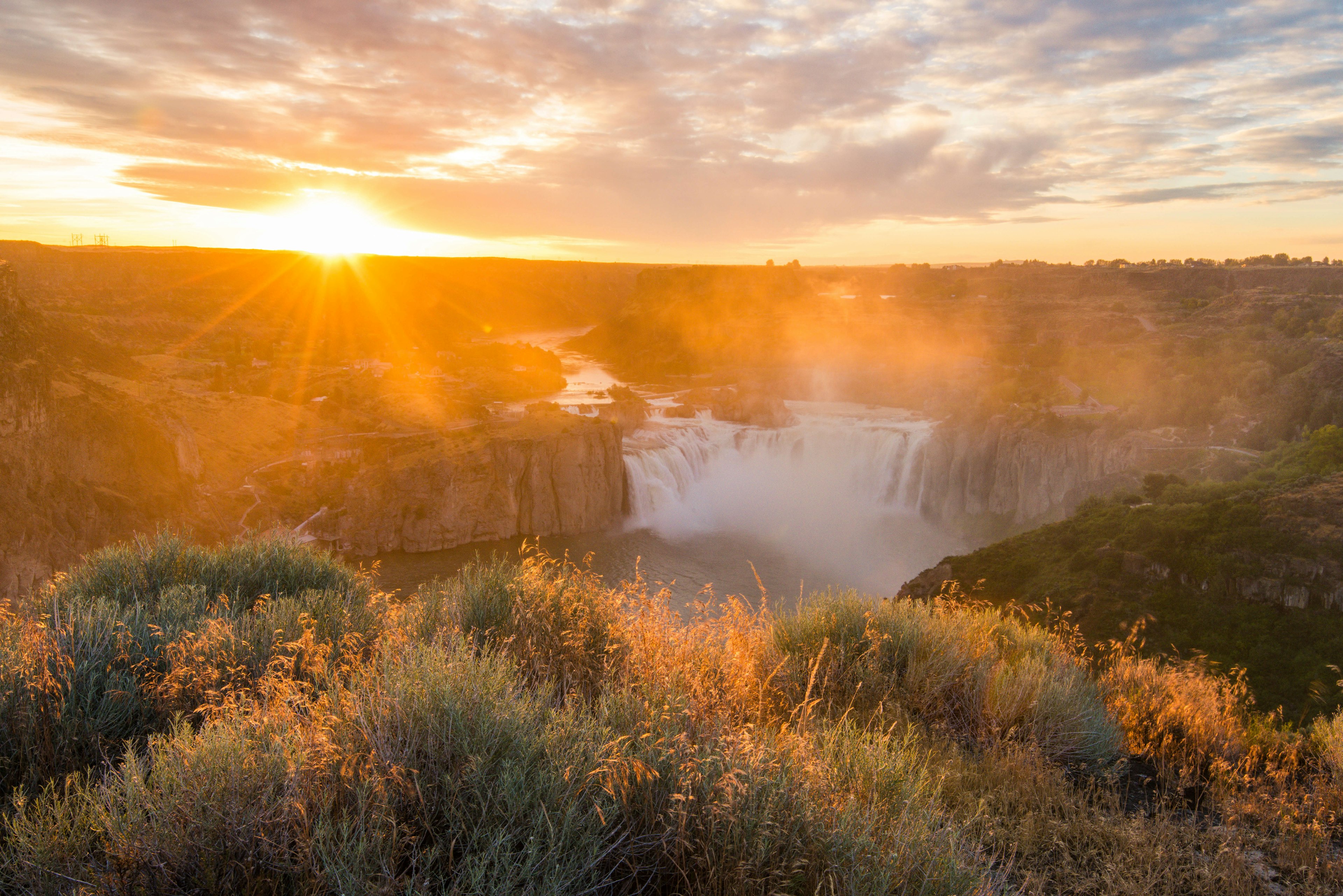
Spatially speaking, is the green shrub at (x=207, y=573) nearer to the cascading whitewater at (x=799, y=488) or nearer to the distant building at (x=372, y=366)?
the cascading whitewater at (x=799, y=488)

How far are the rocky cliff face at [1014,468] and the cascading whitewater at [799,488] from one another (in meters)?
1.10

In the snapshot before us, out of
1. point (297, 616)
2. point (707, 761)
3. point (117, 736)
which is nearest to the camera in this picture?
point (707, 761)

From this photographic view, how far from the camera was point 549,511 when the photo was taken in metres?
27.0

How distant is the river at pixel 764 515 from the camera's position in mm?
23469

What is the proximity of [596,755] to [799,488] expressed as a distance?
2974cm

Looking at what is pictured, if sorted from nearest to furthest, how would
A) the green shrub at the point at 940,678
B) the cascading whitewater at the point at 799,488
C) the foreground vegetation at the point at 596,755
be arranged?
1. the foreground vegetation at the point at 596,755
2. the green shrub at the point at 940,678
3. the cascading whitewater at the point at 799,488

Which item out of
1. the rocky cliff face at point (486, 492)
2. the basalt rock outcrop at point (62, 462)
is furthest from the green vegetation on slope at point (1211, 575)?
the basalt rock outcrop at point (62, 462)

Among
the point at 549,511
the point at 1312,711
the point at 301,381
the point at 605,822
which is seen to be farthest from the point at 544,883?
the point at 301,381

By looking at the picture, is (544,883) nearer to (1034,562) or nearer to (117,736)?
(117,736)

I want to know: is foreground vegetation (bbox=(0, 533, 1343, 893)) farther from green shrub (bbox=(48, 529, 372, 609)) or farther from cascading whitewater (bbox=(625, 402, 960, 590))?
cascading whitewater (bbox=(625, 402, 960, 590))

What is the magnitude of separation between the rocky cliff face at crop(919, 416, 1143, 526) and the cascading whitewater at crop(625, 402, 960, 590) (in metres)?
1.10

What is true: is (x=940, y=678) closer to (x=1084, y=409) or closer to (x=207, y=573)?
(x=207, y=573)

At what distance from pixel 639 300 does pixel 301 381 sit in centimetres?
4245

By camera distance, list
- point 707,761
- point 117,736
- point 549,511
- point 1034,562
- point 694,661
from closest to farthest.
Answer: point 707,761 → point 117,736 → point 694,661 → point 1034,562 → point 549,511
